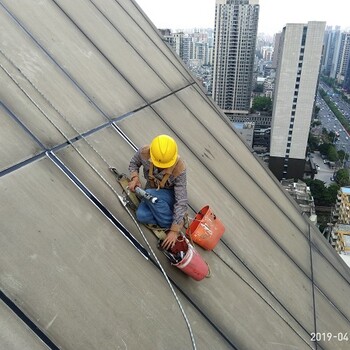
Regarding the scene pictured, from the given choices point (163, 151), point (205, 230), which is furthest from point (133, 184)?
point (205, 230)

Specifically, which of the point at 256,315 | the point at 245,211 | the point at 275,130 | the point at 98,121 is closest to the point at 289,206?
the point at 245,211

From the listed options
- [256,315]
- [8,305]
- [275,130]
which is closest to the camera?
[8,305]

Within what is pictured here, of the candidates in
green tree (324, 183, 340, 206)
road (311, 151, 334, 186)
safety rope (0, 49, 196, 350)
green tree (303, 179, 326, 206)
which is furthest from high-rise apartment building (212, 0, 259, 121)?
safety rope (0, 49, 196, 350)

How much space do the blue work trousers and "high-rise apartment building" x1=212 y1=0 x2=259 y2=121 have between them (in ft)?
251

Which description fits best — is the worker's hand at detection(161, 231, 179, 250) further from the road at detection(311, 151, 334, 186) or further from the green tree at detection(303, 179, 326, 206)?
the road at detection(311, 151, 334, 186)

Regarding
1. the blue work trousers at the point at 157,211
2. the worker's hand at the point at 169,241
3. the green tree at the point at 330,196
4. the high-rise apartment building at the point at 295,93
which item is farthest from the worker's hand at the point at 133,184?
the green tree at the point at 330,196

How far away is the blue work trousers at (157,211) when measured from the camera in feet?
13.7

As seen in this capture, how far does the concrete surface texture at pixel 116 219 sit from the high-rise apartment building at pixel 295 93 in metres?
45.6

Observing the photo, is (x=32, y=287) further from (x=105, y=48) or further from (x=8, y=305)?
(x=105, y=48)

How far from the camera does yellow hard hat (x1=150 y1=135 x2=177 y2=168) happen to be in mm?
4023

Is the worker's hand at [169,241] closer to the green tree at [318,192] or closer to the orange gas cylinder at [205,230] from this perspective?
the orange gas cylinder at [205,230]

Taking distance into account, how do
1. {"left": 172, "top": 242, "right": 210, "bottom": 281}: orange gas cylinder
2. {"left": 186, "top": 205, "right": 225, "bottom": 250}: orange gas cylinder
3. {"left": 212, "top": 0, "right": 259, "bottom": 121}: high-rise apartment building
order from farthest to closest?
{"left": 212, "top": 0, "right": 259, "bottom": 121}: high-rise apartment building < {"left": 186, "top": 205, "right": 225, "bottom": 250}: orange gas cylinder < {"left": 172, "top": 242, "right": 210, "bottom": 281}: orange gas cylinder

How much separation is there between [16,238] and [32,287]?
0.46 meters

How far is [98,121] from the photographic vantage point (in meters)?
5.19
